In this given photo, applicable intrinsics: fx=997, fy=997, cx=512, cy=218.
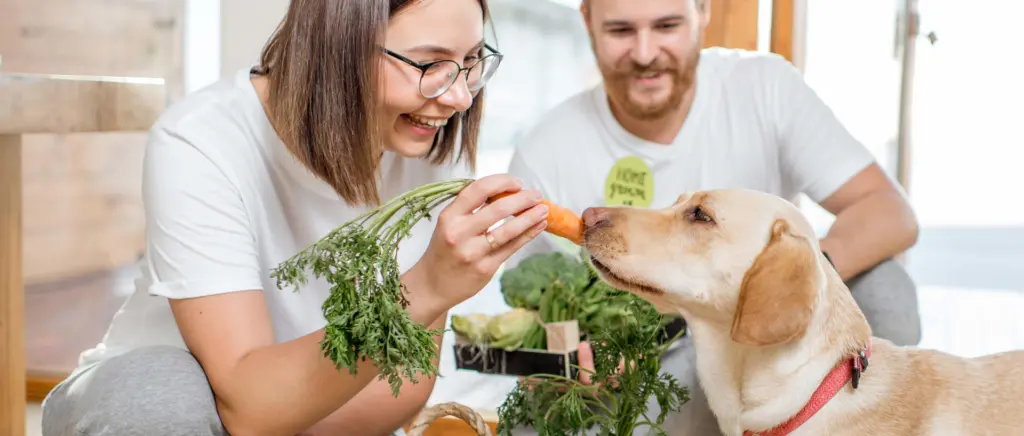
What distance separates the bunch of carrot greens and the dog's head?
8 centimetres

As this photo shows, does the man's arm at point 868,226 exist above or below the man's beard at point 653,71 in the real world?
below

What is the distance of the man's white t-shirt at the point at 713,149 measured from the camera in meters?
2.52

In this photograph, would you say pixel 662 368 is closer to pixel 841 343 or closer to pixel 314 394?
pixel 841 343

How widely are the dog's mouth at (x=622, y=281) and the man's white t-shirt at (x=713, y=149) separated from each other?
0.83 metres

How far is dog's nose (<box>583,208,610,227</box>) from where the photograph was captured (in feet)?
5.56

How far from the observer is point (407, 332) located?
1447 mm

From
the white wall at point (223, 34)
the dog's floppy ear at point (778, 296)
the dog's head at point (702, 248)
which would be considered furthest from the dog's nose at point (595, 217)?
the white wall at point (223, 34)

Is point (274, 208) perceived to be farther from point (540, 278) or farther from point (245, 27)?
point (245, 27)

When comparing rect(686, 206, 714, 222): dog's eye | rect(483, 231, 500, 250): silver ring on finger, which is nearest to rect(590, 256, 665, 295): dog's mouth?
rect(686, 206, 714, 222): dog's eye

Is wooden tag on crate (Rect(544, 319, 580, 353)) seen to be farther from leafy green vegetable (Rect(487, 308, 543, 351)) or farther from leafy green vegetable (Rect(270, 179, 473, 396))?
leafy green vegetable (Rect(270, 179, 473, 396))

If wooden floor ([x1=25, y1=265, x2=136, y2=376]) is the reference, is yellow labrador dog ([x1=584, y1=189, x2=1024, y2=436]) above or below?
above

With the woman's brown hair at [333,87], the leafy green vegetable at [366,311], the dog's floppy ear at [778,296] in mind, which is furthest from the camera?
the woman's brown hair at [333,87]

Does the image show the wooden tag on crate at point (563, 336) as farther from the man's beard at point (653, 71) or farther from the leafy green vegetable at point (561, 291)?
the man's beard at point (653, 71)

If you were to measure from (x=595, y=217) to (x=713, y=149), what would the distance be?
939 millimetres
